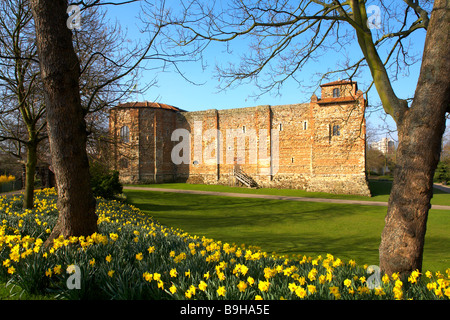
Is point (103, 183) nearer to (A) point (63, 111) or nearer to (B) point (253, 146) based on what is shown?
(A) point (63, 111)

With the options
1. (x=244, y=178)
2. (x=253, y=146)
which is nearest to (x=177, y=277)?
(x=244, y=178)

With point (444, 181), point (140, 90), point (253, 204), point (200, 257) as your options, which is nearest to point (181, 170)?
point (253, 204)

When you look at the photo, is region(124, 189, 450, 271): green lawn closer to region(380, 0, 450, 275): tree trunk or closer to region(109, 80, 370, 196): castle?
region(380, 0, 450, 275): tree trunk

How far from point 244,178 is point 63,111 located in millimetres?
28825

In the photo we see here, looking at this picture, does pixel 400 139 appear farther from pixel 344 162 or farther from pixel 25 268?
pixel 344 162

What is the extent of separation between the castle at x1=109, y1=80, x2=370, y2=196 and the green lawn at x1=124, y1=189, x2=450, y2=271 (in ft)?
26.8

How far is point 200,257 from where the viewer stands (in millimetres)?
3500

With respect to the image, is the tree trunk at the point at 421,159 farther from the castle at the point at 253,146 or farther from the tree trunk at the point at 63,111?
the castle at the point at 253,146

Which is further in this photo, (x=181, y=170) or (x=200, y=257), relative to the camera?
(x=181, y=170)

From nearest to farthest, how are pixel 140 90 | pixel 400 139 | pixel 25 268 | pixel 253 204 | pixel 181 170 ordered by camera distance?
1. pixel 25 268
2. pixel 400 139
3. pixel 140 90
4. pixel 253 204
5. pixel 181 170

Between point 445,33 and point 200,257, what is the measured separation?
401 cm

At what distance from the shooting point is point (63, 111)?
394 centimetres

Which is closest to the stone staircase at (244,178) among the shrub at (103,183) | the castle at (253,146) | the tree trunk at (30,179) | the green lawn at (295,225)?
the castle at (253,146)

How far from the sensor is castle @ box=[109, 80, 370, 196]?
2773 cm
